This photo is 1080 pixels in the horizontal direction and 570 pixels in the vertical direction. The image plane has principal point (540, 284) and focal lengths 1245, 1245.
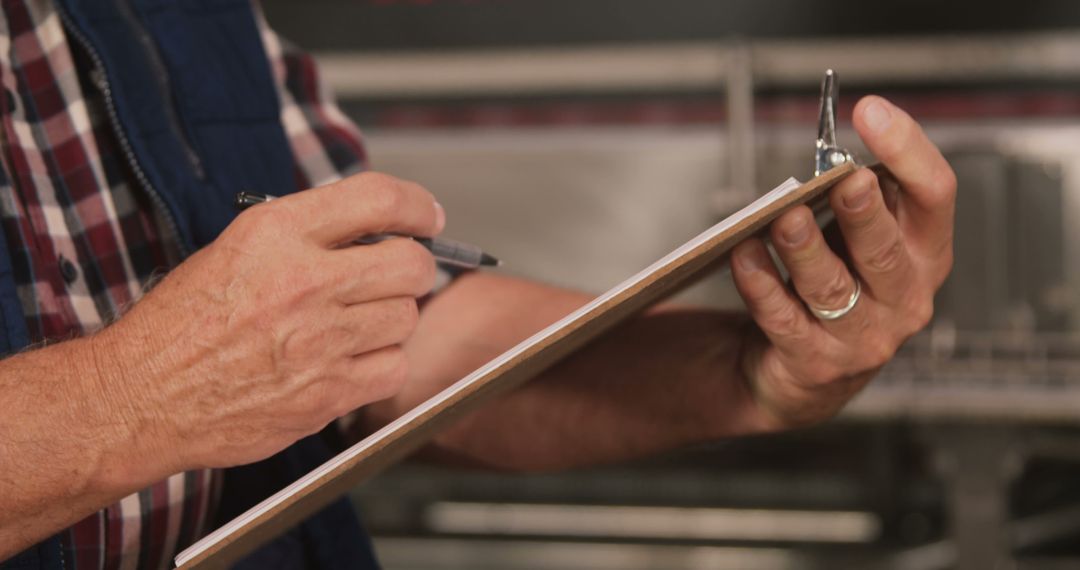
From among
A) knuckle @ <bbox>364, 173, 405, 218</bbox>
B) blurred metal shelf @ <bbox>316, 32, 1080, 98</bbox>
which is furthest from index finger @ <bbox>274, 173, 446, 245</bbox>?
blurred metal shelf @ <bbox>316, 32, 1080, 98</bbox>

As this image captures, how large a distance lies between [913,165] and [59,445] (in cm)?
64

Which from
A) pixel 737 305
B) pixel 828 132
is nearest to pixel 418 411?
pixel 828 132

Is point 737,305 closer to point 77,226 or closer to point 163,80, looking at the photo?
point 163,80

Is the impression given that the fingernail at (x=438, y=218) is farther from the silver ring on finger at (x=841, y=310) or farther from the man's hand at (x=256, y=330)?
the silver ring on finger at (x=841, y=310)

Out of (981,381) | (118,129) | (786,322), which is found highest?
(118,129)

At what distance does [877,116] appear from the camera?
0.90 meters

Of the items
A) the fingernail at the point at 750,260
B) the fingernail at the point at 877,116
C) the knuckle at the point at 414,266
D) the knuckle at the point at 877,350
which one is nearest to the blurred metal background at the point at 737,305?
the knuckle at the point at 877,350

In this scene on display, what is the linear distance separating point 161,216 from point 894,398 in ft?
4.92

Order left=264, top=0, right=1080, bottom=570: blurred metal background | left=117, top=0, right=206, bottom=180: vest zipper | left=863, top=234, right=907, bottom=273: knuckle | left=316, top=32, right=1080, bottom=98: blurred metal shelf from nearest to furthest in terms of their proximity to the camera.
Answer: left=863, top=234, right=907, bottom=273: knuckle → left=117, top=0, right=206, bottom=180: vest zipper → left=264, top=0, right=1080, bottom=570: blurred metal background → left=316, top=32, right=1080, bottom=98: blurred metal shelf

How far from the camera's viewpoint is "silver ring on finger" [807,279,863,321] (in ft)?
3.38

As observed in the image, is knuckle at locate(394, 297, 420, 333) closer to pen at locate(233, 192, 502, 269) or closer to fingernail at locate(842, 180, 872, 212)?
pen at locate(233, 192, 502, 269)

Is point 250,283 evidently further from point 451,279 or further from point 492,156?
point 492,156

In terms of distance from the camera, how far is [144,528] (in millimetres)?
1046

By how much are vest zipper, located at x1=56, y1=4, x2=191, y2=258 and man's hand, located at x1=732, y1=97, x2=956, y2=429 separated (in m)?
0.49
